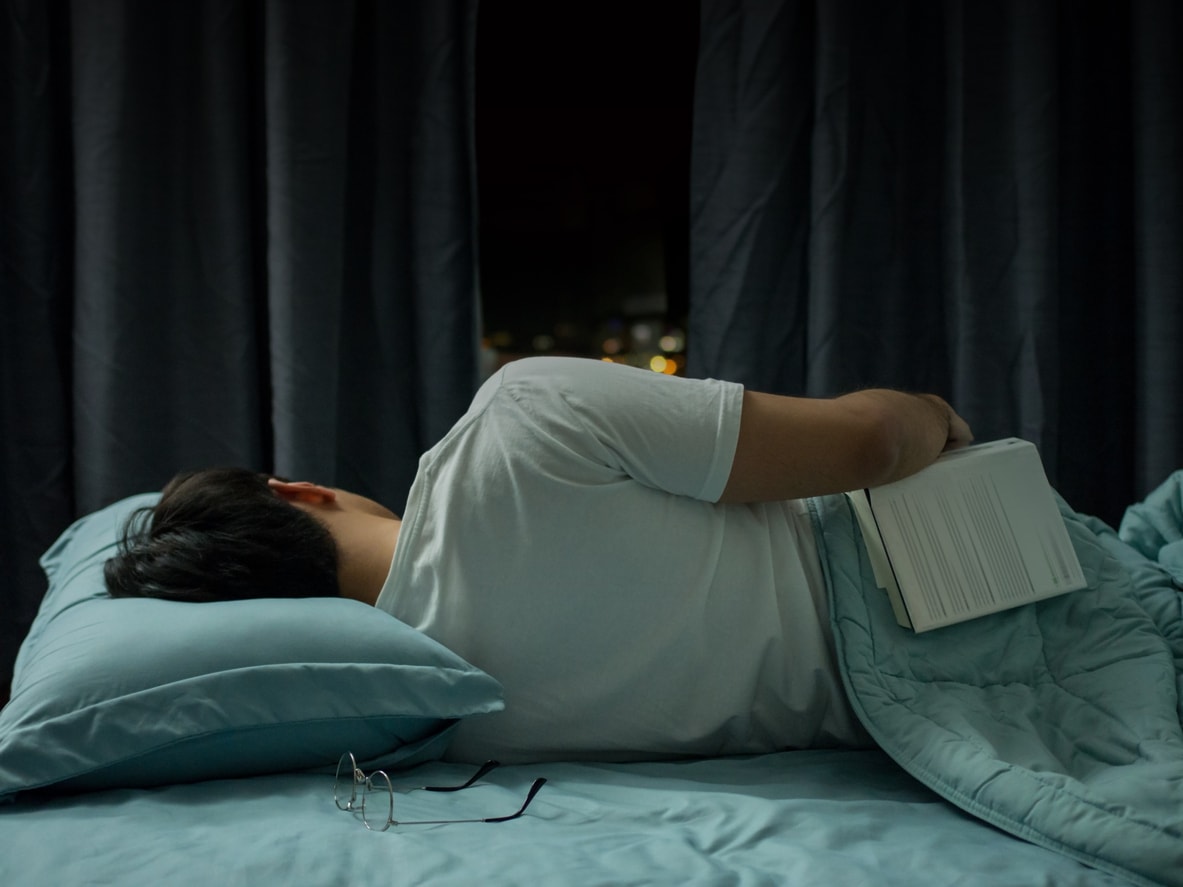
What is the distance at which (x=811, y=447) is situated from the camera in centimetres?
104

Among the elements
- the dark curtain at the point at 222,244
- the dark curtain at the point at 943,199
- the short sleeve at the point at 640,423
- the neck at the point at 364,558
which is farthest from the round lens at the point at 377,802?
the dark curtain at the point at 943,199

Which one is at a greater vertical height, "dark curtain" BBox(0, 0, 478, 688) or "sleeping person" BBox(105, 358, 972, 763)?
"dark curtain" BBox(0, 0, 478, 688)

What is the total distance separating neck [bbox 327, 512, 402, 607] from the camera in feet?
3.78

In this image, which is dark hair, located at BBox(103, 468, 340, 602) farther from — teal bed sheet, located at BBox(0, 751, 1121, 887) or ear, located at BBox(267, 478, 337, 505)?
teal bed sheet, located at BBox(0, 751, 1121, 887)

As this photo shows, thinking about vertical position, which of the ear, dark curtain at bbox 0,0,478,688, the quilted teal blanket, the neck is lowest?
the quilted teal blanket

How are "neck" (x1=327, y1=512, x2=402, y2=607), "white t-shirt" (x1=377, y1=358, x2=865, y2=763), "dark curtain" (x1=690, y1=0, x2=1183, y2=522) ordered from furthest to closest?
"dark curtain" (x1=690, y1=0, x2=1183, y2=522) → "neck" (x1=327, y1=512, x2=402, y2=607) → "white t-shirt" (x1=377, y1=358, x2=865, y2=763)

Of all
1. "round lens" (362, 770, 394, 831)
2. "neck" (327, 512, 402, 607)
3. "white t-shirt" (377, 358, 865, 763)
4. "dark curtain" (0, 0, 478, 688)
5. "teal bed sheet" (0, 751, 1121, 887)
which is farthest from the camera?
"dark curtain" (0, 0, 478, 688)

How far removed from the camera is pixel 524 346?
2.13 m

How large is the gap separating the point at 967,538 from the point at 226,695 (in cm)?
78

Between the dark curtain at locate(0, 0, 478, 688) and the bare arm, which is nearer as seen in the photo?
the bare arm

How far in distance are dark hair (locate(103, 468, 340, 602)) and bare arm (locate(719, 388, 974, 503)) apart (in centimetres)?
46

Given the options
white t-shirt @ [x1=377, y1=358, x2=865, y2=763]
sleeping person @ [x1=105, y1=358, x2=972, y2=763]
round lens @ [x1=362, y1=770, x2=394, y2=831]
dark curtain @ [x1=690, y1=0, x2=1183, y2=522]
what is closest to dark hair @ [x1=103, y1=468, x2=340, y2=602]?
sleeping person @ [x1=105, y1=358, x2=972, y2=763]

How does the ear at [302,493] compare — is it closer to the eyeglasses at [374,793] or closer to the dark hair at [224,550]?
the dark hair at [224,550]

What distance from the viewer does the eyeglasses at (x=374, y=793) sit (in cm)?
86
